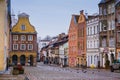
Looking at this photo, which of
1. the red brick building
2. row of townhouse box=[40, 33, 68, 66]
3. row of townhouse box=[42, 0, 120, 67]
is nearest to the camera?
row of townhouse box=[42, 0, 120, 67]

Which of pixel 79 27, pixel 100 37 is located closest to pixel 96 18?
pixel 100 37

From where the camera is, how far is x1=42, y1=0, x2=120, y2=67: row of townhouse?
223 ft

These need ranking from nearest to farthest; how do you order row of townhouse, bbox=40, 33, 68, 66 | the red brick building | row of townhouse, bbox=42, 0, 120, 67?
1. row of townhouse, bbox=42, 0, 120, 67
2. the red brick building
3. row of townhouse, bbox=40, 33, 68, 66

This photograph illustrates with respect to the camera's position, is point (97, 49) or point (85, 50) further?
point (85, 50)

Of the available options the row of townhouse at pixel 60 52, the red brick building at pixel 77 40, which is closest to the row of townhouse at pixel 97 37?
the red brick building at pixel 77 40

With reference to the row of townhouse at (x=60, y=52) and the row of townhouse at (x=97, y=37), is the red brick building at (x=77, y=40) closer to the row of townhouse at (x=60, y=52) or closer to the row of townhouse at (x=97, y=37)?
the row of townhouse at (x=97, y=37)

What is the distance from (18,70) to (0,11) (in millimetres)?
9465

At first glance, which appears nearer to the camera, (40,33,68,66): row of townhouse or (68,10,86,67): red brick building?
(68,10,86,67): red brick building

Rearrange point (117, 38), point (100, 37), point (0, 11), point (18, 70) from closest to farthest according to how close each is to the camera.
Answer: point (0, 11) < point (18, 70) < point (117, 38) < point (100, 37)

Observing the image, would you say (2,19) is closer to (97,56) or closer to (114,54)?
(114,54)

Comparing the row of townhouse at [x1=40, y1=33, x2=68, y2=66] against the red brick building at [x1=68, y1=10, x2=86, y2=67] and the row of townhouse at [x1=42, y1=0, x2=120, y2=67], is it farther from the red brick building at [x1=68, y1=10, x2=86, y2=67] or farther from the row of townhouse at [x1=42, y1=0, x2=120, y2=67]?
the row of townhouse at [x1=42, y1=0, x2=120, y2=67]

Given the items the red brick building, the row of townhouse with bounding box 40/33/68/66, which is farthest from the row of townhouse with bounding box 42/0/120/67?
the row of townhouse with bounding box 40/33/68/66

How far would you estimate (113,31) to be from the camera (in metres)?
68.2

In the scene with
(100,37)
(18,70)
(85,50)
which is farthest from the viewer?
(85,50)
